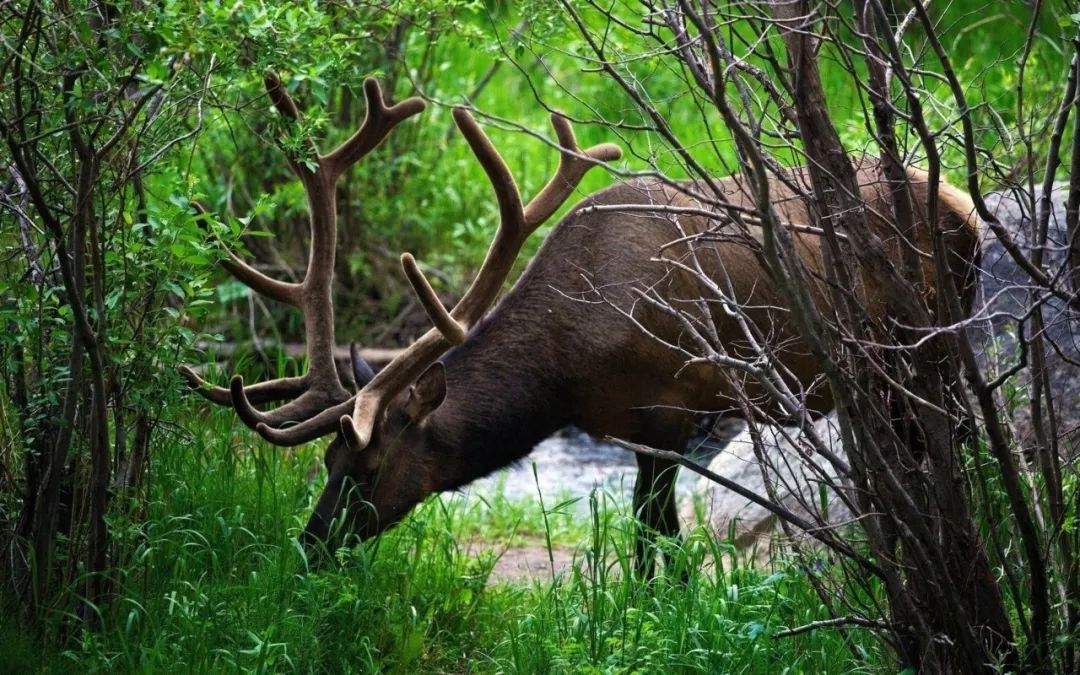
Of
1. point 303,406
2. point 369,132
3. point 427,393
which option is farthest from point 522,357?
point 369,132

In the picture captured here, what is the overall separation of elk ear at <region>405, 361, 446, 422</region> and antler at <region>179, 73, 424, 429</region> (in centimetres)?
30

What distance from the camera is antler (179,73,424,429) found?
17.0 feet

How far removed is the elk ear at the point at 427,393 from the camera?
5.15m

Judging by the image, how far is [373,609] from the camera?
4543mm

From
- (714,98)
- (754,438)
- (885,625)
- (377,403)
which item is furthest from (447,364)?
(714,98)

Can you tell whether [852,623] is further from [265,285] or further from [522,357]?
[265,285]

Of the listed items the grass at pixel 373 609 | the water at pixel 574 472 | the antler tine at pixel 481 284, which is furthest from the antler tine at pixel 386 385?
the water at pixel 574 472

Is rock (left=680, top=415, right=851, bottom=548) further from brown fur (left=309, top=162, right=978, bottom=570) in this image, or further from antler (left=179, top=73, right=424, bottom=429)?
antler (left=179, top=73, right=424, bottom=429)

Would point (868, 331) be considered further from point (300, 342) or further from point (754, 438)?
point (300, 342)

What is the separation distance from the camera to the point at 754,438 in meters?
3.71

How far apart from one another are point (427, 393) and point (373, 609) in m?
0.97

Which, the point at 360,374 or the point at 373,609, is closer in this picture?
the point at 373,609

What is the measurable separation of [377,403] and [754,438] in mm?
1833

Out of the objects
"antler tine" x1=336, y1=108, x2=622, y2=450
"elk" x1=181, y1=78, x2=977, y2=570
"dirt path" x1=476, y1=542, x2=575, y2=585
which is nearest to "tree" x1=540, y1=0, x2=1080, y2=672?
"antler tine" x1=336, y1=108, x2=622, y2=450
